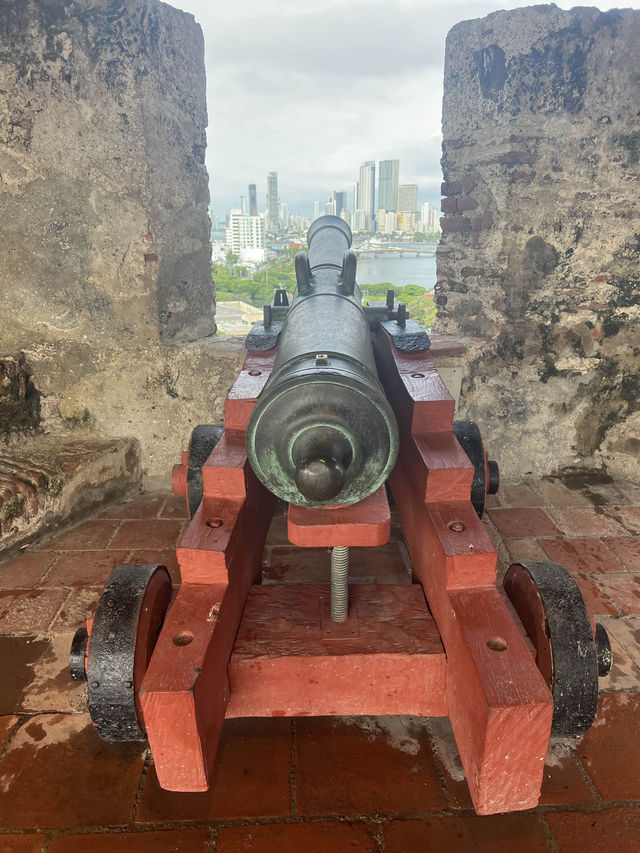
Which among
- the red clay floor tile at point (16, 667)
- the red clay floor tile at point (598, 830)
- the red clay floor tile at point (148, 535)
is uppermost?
the red clay floor tile at point (598, 830)

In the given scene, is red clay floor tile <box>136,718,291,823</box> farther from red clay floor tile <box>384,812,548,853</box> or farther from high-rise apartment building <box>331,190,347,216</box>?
high-rise apartment building <box>331,190,347,216</box>

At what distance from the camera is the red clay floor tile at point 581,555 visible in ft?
8.87

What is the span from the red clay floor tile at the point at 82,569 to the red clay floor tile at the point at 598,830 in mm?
1977

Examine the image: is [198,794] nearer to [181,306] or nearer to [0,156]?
[181,306]

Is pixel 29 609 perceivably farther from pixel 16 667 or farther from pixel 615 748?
pixel 615 748

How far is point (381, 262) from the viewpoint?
425 centimetres

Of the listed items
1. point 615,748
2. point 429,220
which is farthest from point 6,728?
point 429,220

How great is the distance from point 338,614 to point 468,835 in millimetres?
651

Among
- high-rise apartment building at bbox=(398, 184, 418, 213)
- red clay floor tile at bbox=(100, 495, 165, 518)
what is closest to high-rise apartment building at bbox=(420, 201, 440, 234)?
high-rise apartment building at bbox=(398, 184, 418, 213)

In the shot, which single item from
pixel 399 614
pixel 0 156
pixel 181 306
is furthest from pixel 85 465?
pixel 399 614

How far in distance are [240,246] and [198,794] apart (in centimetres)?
420

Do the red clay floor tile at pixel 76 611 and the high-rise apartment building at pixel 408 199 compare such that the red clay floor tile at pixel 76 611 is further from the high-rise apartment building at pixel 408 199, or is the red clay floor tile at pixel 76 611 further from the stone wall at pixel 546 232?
the high-rise apartment building at pixel 408 199

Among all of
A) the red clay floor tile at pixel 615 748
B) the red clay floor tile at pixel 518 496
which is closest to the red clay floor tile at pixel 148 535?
the red clay floor tile at pixel 518 496

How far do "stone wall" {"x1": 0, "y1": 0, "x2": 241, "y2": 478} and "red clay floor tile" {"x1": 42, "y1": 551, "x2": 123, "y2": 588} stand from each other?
2.97ft
